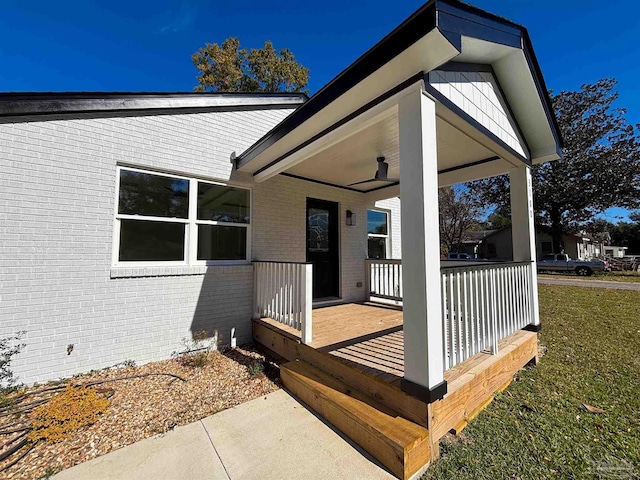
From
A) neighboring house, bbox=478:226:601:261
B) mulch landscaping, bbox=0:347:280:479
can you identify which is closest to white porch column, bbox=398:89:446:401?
mulch landscaping, bbox=0:347:280:479

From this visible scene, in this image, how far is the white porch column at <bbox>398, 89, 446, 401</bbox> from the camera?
215 centimetres

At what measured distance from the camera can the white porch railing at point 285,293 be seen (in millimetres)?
3553

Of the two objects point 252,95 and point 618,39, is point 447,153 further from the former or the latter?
point 618,39

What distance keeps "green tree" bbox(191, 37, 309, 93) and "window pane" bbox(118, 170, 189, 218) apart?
11476mm

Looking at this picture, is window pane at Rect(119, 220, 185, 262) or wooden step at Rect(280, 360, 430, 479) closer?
wooden step at Rect(280, 360, 430, 479)

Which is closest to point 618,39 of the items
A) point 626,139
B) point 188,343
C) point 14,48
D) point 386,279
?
point 386,279

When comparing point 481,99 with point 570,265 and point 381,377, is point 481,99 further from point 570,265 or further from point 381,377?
point 570,265

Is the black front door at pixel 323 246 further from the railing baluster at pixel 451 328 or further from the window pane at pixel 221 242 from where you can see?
the railing baluster at pixel 451 328

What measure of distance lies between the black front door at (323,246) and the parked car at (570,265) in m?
19.9

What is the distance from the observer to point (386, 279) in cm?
641

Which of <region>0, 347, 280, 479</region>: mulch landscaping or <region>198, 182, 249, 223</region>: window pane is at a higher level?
<region>198, 182, 249, 223</region>: window pane

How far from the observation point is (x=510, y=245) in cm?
2803

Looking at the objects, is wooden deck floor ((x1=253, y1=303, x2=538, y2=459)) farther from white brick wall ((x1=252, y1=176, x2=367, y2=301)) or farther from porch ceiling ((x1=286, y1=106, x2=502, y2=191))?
porch ceiling ((x1=286, y1=106, x2=502, y2=191))

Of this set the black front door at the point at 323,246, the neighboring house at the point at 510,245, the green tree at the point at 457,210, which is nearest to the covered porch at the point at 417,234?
the black front door at the point at 323,246
